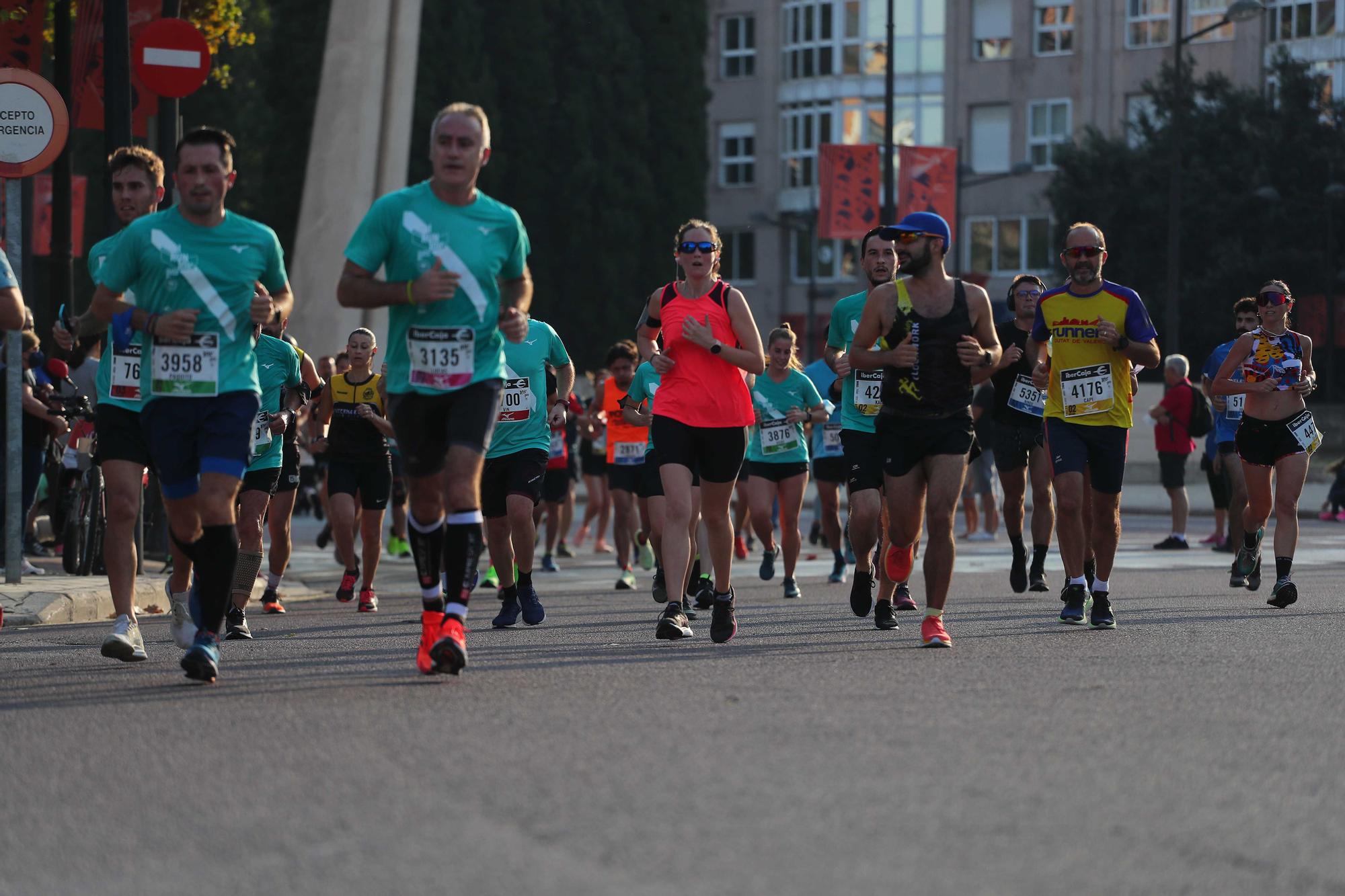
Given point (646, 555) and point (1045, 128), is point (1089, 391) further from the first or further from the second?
point (1045, 128)

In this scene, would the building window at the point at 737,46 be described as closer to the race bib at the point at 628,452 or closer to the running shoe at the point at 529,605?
the race bib at the point at 628,452

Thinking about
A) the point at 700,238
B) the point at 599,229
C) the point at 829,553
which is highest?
the point at 599,229

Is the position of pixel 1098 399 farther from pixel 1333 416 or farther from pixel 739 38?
pixel 739 38

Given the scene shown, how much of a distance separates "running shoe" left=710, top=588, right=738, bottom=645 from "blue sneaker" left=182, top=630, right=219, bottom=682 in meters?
2.69

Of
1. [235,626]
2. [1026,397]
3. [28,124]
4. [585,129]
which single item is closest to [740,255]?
[585,129]

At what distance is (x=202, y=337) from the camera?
25.2 ft

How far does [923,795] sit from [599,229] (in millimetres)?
48523

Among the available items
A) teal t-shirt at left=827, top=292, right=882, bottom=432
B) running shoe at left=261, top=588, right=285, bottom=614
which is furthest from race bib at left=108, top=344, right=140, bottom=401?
teal t-shirt at left=827, top=292, right=882, bottom=432

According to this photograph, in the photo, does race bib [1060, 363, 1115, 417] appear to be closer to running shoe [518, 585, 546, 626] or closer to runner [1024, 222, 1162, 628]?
runner [1024, 222, 1162, 628]

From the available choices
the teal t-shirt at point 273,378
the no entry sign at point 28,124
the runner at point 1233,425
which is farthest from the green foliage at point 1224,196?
the teal t-shirt at point 273,378

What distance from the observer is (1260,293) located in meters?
12.7

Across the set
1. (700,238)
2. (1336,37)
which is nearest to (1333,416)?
(1336,37)

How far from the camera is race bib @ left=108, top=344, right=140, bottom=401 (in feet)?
28.1

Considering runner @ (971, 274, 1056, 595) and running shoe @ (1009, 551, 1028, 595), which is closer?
runner @ (971, 274, 1056, 595)
